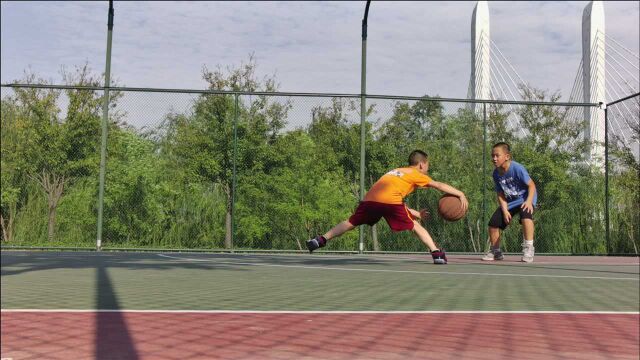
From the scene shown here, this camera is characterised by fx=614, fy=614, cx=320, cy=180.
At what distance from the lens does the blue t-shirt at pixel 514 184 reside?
8.71 m

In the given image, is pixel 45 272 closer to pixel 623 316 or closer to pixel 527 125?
pixel 623 316

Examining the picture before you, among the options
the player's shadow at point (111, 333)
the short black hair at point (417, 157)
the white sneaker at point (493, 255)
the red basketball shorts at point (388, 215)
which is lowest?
the player's shadow at point (111, 333)

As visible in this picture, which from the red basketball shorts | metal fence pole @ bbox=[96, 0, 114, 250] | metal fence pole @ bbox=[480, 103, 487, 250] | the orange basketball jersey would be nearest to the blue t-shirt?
the orange basketball jersey

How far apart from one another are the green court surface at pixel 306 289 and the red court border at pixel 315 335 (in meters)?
0.35

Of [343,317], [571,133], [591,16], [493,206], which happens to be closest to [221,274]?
[343,317]

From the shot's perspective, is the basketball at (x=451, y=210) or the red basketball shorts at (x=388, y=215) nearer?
the red basketball shorts at (x=388, y=215)

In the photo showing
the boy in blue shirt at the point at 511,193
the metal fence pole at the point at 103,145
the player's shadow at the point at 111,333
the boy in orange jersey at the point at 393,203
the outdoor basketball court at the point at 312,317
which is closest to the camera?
the player's shadow at the point at 111,333

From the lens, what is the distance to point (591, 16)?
2308 centimetres

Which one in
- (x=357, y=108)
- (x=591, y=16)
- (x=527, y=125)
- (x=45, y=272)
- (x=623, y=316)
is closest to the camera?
(x=623, y=316)

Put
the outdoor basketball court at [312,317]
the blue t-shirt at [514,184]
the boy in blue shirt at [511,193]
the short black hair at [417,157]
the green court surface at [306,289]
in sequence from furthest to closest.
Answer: the blue t-shirt at [514,184]
the boy in blue shirt at [511,193]
the short black hair at [417,157]
the green court surface at [306,289]
the outdoor basketball court at [312,317]

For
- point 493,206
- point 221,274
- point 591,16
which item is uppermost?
point 591,16

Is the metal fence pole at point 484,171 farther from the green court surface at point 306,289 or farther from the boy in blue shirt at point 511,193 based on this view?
the green court surface at point 306,289

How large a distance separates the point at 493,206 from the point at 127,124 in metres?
7.61

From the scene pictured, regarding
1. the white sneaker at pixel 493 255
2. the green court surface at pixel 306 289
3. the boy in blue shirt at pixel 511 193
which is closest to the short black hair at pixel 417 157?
the green court surface at pixel 306 289
